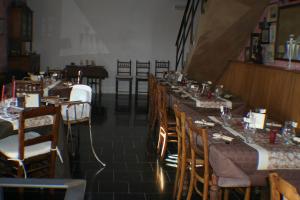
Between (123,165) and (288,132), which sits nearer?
(288,132)

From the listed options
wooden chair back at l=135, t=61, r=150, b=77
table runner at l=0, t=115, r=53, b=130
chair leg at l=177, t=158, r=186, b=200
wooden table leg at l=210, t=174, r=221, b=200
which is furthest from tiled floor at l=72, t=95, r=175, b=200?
wooden chair back at l=135, t=61, r=150, b=77

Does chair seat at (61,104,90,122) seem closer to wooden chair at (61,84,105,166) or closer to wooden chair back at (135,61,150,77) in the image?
wooden chair at (61,84,105,166)

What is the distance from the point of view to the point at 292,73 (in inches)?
200

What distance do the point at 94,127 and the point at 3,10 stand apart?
4.25 metres

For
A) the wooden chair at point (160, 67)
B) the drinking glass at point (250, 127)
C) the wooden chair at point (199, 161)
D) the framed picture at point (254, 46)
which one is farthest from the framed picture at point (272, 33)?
the wooden chair at point (160, 67)

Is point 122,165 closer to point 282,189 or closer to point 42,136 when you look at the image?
point 42,136

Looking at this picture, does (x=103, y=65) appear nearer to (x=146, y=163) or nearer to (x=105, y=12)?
(x=105, y=12)

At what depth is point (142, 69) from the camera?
466 inches

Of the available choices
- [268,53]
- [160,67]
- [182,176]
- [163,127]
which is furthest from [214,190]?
[160,67]

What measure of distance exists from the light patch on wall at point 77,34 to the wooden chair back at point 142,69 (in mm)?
992

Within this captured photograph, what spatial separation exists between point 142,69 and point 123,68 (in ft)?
1.90

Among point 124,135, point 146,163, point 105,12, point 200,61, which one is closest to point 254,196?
point 146,163

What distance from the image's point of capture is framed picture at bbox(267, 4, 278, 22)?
6.23 m

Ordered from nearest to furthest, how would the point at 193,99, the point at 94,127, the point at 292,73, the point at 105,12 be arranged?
the point at 292,73, the point at 193,99, the point at 94,127, the point at 105,12
